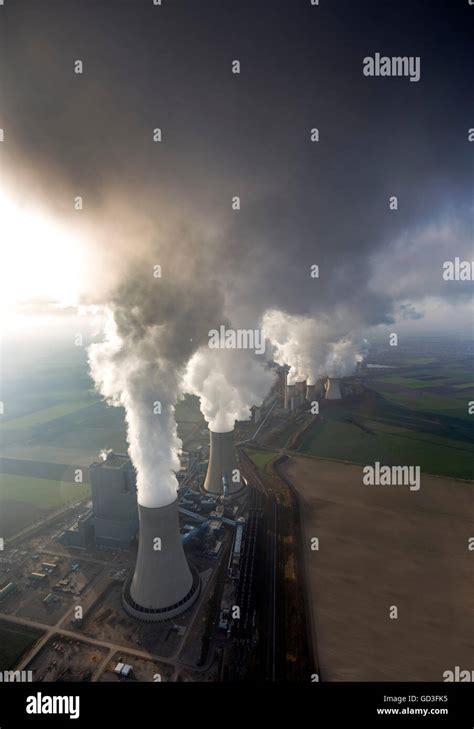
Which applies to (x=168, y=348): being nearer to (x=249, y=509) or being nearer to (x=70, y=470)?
(x=249, y=509)

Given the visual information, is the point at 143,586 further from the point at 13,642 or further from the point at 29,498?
the point at 29,498

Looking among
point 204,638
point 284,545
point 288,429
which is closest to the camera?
point 204,638

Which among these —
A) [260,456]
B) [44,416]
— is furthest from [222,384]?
[44,416]

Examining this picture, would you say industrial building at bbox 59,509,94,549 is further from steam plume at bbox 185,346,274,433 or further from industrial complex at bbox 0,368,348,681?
steam plume at bbox 185,346,274,433

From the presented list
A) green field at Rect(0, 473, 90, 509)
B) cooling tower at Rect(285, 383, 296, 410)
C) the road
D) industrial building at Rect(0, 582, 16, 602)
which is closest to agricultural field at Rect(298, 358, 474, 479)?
cooling tower at Rect(285, 383, 296, 410)

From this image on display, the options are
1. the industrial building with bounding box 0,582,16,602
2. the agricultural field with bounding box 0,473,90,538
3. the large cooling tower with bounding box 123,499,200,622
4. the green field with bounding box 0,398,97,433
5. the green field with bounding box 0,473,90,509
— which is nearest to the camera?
the large cooling tower with bounding box 123,499,200,622

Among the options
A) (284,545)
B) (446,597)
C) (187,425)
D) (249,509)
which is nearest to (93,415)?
(187,425)
